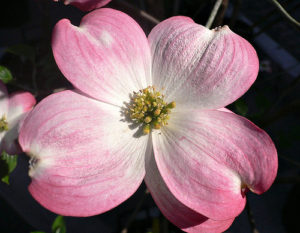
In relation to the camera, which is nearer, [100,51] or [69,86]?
[100,51]

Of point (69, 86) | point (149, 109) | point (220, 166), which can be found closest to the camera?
point (220, 166)

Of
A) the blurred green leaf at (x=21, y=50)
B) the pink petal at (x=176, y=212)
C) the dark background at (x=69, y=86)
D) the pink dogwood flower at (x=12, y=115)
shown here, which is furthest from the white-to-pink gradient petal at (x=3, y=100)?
the pink petal at (x=176, y=212)

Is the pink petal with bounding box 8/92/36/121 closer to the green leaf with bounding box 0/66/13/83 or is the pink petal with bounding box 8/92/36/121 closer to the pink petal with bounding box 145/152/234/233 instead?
the green leaf with bounding box 0/66/13/83

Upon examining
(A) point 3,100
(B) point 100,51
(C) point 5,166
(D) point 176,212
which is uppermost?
(B) point 100,51

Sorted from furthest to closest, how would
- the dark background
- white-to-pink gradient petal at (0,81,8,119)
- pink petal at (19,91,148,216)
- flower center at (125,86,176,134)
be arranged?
1. the dark background
2. white-to-pink gradient petal at (0,81,8,119)
3. flower center at (125,86,176,134)
4. pink petal at (19,91,148,216)

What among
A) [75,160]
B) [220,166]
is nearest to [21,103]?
[75,160]

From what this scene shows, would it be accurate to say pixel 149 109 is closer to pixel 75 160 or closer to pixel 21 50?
pixel 75 160

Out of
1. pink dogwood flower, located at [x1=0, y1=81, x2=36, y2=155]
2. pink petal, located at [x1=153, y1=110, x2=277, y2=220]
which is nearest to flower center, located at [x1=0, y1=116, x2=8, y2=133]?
pink dogwood flower, located at [x1=0, y1=81, x2=36, y2=155]
